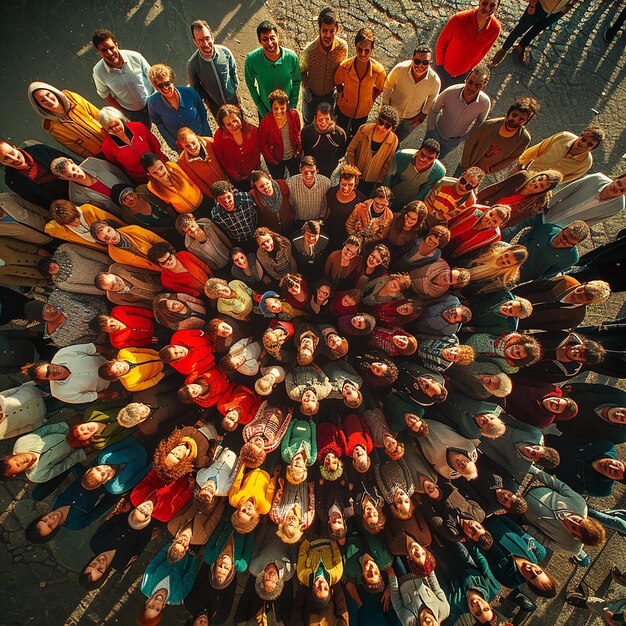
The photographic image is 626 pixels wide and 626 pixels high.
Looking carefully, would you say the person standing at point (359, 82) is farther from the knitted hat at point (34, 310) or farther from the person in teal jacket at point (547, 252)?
the knitted hat at point (34, 310)

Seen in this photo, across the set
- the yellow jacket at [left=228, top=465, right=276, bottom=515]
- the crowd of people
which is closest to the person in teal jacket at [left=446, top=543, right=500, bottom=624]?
the crowd of people

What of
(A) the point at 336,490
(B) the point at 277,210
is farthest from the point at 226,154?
(A) the point at 336,490

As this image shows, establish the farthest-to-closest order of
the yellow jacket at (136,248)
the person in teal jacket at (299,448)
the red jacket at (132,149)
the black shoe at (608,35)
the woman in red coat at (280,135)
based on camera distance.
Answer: the black shoe at (608,35) < the red jacket at (132,149) < the woman in red coat at (280,135) < the yellow jacket at (136,248) < the person in teal jacket at (299,448)

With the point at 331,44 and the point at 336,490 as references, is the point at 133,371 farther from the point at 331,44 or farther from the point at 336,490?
the point at 331,44

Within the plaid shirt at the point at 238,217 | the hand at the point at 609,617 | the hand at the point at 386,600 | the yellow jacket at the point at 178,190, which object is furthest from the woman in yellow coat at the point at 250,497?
the hand at the point at 609,617

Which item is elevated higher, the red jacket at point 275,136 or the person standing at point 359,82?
the person standing at point 359,82

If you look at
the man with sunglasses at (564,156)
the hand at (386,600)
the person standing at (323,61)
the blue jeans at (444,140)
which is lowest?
the hand at (386,600)
